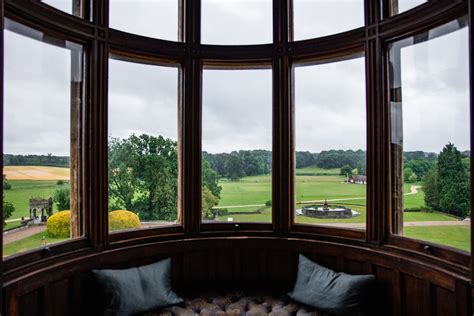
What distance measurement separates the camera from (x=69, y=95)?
2.22 metres

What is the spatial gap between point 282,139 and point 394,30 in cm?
104

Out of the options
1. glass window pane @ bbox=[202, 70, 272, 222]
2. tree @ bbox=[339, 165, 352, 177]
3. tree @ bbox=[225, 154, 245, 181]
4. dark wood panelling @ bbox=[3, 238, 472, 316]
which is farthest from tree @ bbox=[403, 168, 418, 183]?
tree @ bbox=[225, 154, 245, 181]

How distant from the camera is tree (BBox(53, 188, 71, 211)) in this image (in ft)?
7.11

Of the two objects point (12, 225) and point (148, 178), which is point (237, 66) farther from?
point (12, 225)

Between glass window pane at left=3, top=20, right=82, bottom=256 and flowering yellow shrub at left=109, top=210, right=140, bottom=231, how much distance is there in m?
0.23

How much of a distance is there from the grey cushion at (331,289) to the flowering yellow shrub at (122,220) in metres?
1.22

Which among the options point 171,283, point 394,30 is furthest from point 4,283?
point 394,30

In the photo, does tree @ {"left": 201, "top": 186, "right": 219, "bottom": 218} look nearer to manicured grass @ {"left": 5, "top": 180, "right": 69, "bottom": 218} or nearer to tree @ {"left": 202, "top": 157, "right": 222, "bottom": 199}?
tree @ {"left": 202, "top": 157, "right": 222, "bottom": 199}

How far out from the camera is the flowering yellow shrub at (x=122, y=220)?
242cm

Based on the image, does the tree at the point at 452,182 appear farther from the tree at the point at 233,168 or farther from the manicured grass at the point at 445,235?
the tree at the point at 233,168

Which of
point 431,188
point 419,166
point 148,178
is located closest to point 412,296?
point 431,188

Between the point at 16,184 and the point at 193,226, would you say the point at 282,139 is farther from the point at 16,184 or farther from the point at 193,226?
the point at 16,184

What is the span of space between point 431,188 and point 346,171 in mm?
587

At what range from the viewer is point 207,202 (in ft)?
8.96
